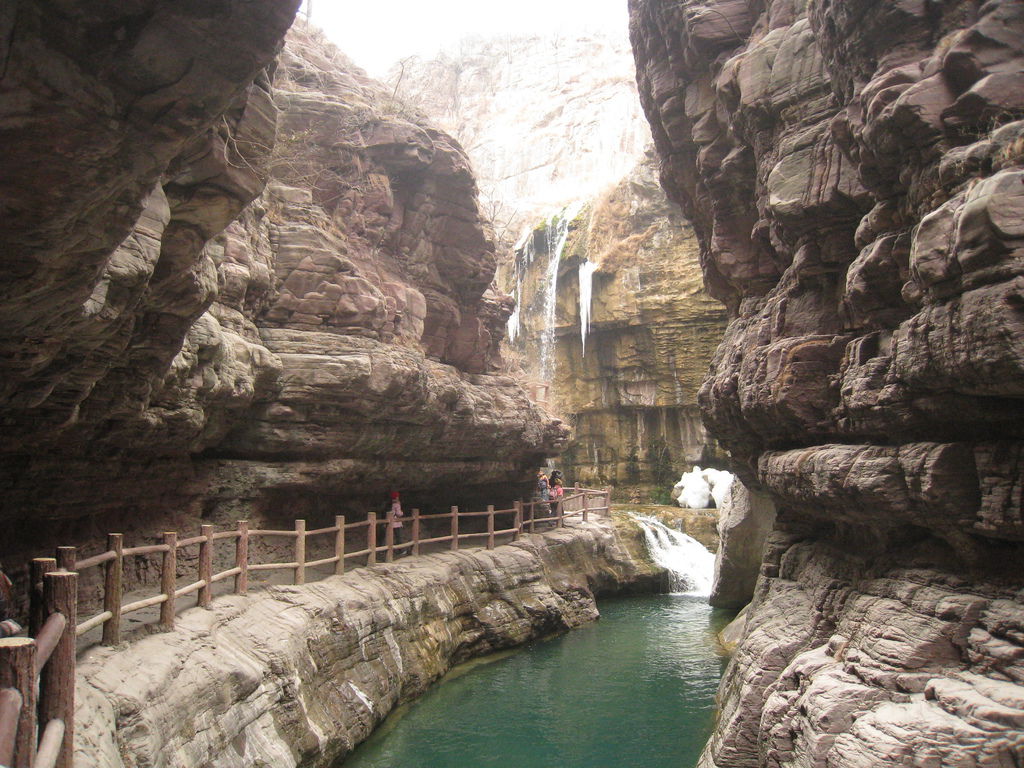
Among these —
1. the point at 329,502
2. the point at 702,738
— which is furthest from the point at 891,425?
the point at 329,502

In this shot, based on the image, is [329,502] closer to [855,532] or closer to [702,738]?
[702,738]

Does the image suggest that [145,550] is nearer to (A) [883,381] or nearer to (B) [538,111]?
(A) [883,381]

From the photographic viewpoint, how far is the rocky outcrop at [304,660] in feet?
20.6

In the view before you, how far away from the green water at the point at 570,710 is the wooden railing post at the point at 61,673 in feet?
18.8

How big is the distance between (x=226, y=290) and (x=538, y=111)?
155 ft

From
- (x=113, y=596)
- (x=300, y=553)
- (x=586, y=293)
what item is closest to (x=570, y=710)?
(x=300, y=553)

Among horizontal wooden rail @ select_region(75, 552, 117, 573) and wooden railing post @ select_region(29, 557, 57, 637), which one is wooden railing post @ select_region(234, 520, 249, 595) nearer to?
horizontal wooden rail @ select_region(75, 552, 117, 573)

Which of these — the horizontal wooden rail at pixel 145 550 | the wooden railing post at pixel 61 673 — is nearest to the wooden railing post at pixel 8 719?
the wooden railing post at pixel 61 673

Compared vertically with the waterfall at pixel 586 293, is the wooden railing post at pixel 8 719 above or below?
below

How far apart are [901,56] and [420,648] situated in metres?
10.5

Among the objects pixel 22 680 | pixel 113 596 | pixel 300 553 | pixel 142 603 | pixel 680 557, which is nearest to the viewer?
pixel 22 680

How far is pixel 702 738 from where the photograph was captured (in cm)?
1102

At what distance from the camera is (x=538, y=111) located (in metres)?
55.0

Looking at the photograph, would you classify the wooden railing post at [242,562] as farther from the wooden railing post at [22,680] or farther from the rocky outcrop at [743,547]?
the rocky outcrop at [743,547]
